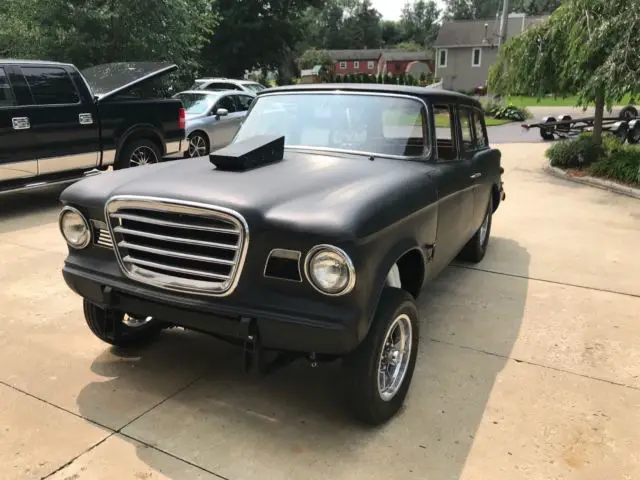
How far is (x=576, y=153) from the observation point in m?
12.2

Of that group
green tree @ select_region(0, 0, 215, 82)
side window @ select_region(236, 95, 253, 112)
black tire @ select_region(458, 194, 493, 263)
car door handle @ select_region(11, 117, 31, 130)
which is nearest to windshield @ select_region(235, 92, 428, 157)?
black tire @ select_region(458, 194, 493, 263)

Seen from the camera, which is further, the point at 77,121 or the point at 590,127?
the point at 590,127

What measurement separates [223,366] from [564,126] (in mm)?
15734

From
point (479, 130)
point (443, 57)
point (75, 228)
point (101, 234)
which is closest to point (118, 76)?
point (479, 130)

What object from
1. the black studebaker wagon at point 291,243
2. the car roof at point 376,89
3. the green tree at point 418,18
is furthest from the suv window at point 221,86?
the green tree at point 418,18

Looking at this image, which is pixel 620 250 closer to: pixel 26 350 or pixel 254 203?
pixel 254 203

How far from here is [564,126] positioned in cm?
1681

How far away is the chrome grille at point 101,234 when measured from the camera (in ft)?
10.7

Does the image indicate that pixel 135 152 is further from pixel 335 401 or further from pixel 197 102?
pixel 335 401

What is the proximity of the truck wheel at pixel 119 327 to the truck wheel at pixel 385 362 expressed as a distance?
151 centimetres

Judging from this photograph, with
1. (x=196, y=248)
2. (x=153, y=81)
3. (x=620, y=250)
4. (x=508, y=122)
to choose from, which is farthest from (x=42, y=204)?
(x=508, y=122)

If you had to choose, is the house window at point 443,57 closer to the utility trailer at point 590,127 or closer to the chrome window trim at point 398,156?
the utility trailer at point 590,127

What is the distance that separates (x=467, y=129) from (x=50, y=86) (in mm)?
5699

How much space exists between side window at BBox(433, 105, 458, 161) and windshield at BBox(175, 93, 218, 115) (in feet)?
27.4
